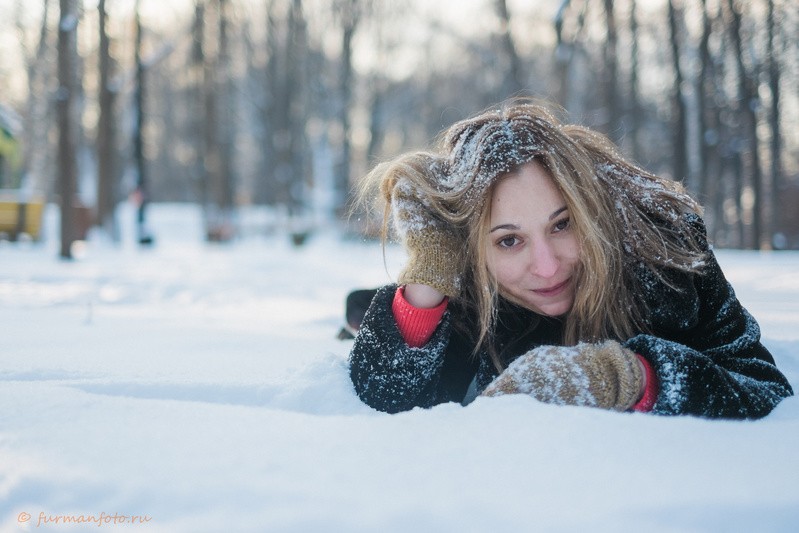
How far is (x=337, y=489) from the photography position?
0.98 metres

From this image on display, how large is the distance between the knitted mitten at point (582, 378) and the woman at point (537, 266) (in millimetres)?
25

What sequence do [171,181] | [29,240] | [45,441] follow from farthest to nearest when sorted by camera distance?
[171,181] < [29,240] < [45,441]

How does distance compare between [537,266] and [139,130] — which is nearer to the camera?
[537,266]

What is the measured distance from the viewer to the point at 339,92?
64.8 ft

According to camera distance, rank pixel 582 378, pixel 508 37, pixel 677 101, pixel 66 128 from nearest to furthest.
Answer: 1. pixel 582 378
2. pixel 66 128
3. pixel 508 37
4. pixel 677 101

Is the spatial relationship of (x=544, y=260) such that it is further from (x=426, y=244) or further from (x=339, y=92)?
(x=339, y=92)

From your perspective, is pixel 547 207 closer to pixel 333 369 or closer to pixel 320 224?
pixel 333 369

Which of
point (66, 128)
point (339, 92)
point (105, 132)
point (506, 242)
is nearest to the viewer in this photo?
point (506, 242)

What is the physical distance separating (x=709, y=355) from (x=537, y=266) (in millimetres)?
497

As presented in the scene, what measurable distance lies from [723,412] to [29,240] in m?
14.8

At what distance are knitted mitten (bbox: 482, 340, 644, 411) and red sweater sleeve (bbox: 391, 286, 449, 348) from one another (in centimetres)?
32

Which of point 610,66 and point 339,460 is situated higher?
point 610,66

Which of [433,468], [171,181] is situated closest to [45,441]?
[433,468]

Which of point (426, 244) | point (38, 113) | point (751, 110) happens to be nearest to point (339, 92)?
point (751, 110)
